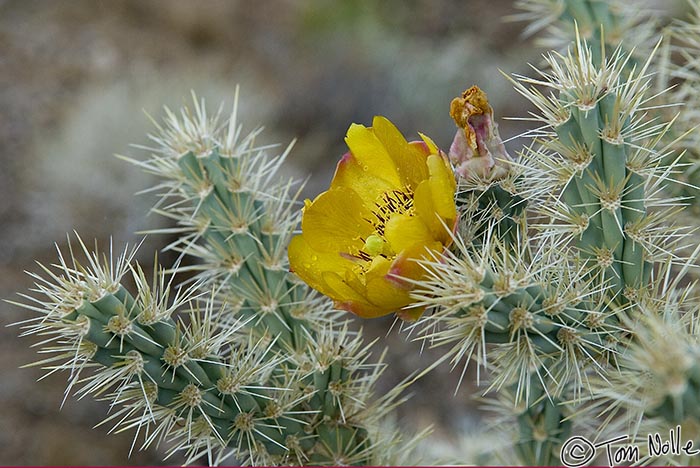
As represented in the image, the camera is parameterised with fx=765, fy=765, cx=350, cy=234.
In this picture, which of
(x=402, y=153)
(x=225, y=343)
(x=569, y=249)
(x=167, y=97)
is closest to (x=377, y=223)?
(x=402, y=153)

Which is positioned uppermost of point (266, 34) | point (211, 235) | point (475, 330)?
point (266, 34)

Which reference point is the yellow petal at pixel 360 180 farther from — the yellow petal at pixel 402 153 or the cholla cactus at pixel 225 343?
the cholla cactus at pixel 225 343

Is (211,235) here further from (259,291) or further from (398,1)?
(398,1)

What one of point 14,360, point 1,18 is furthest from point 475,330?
point 1,18

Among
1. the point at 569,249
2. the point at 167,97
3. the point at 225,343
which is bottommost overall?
the point at 225,343

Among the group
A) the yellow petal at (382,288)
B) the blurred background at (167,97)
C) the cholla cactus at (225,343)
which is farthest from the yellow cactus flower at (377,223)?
the blurred background at (167,97)

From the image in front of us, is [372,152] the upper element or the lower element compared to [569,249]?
upper

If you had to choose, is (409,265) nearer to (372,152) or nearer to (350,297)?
(350,297)
